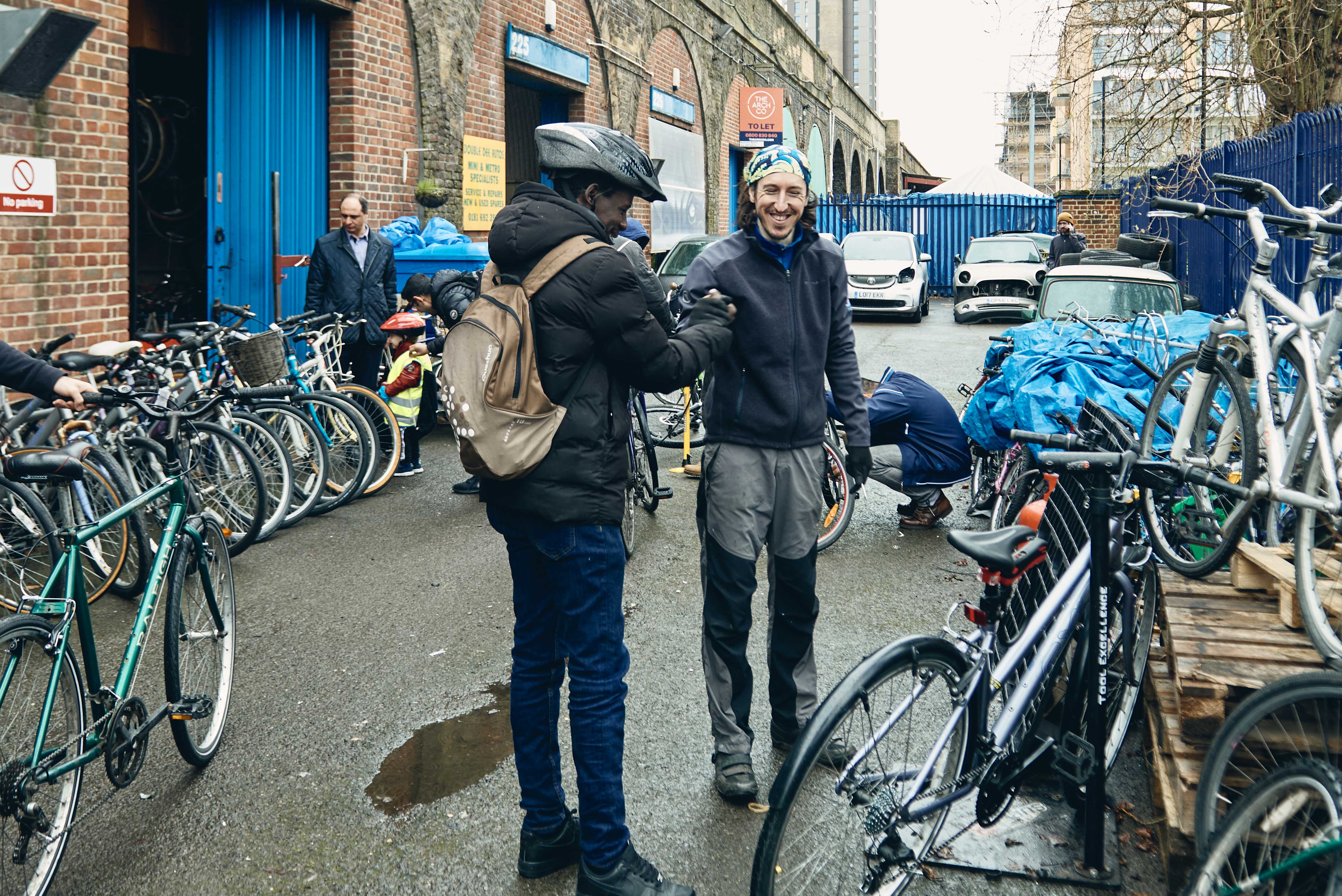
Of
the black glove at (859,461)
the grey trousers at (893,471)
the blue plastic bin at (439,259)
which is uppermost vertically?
the blue plastic bin at (439,259)

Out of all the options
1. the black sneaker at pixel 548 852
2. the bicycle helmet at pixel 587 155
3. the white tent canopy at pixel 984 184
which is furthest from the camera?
the white tent canopy at pixel 984 184

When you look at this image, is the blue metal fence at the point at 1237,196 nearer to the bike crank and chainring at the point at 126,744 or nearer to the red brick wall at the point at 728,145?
the bike crank and chainring at the point at 126,744

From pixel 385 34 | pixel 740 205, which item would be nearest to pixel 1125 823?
pixel 740 205

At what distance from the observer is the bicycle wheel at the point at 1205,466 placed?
4.32m

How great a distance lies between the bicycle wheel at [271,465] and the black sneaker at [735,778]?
13.0 ft

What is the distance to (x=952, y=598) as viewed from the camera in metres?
5.93

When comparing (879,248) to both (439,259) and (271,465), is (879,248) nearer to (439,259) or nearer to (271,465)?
(439,259)

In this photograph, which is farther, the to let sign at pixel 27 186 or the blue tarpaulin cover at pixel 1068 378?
the to let sign at pixel 27 186

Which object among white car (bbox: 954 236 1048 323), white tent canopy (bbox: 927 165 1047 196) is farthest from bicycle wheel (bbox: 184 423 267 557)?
white tent canopy (bbox: 927 165 1047 196)

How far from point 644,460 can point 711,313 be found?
13.4 ft

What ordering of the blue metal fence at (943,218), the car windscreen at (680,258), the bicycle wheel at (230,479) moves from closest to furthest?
1. the bicycle wheel at (230,479)
2. the car windscreen at (680,258)
3. the blue metal fence at (943,218)

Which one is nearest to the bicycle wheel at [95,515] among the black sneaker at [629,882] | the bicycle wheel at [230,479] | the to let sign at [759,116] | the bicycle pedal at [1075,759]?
the bicycle wheel at [230,479]

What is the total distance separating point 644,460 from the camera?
7.45m

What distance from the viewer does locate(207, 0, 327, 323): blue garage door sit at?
10602 millimetres
